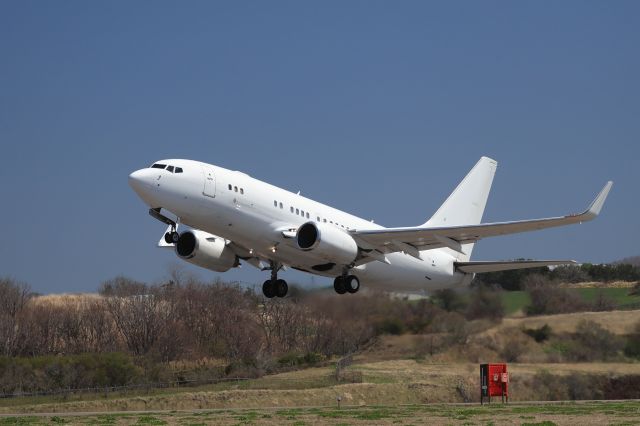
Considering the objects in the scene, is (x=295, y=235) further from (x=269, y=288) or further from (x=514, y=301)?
(x=514, y=301)

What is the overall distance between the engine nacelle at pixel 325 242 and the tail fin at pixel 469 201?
8275mm

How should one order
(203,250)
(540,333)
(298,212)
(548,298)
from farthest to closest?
(548,298) → (540,333) → (203,250) → (298,212)

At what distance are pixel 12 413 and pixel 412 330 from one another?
50.9 ft

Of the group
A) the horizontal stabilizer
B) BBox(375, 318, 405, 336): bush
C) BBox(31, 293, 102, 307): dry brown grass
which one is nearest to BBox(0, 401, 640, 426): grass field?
the horizontal stabilizer

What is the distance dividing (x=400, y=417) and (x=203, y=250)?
1026 centimetres

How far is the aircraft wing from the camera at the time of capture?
120 ft

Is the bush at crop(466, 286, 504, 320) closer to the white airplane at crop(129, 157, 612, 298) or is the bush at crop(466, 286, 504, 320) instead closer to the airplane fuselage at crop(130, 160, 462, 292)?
the white airplane at crop(129, 157, 612, 298)

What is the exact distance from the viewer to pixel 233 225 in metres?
36.1

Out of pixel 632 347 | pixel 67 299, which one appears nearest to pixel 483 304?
pixel 632 347

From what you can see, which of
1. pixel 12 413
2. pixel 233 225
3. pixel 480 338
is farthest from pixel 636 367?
pixel 12 413

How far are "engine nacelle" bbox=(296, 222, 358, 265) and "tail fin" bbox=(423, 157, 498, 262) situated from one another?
27.1 ft

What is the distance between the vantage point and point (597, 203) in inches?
1335

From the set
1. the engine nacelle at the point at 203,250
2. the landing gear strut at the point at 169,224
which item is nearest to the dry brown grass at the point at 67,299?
the engine nacelle at the point at 203,250

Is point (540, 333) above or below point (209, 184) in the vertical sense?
below
